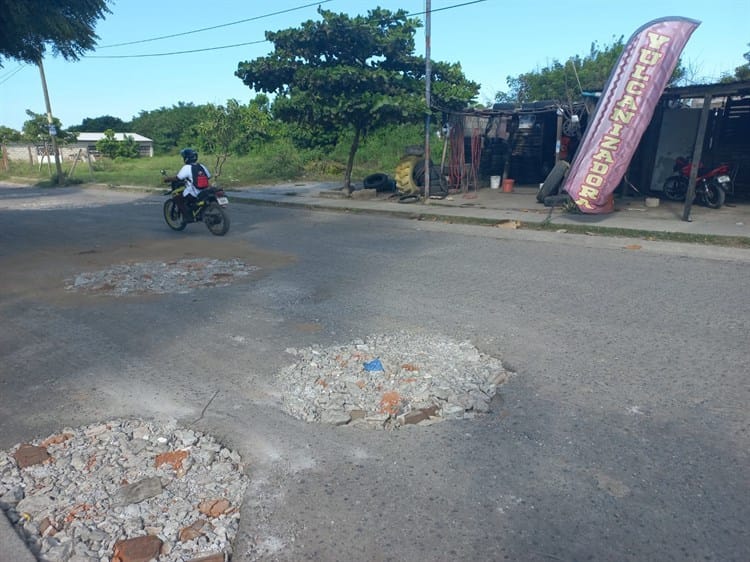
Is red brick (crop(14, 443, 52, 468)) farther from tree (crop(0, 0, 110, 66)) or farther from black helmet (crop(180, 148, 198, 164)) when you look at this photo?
black helmet (crop(180, 148, 198, 164))

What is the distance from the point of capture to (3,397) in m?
4.09

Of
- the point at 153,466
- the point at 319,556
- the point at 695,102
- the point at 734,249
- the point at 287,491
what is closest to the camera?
the point at 319,556

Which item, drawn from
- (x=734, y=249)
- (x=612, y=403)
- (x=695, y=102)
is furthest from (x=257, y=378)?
(x=695, y=102)

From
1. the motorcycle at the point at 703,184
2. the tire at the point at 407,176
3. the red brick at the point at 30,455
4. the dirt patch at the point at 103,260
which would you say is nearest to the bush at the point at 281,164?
the tire at the point at 407,176

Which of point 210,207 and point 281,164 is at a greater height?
point 281,164

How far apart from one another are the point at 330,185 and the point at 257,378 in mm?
18394

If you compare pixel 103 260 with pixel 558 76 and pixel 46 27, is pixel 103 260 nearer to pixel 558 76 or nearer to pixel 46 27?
pixel 46 27

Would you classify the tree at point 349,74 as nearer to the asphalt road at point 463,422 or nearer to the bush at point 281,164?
the asphalt road at point 463,422

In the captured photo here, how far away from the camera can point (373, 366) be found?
4367 millimetres

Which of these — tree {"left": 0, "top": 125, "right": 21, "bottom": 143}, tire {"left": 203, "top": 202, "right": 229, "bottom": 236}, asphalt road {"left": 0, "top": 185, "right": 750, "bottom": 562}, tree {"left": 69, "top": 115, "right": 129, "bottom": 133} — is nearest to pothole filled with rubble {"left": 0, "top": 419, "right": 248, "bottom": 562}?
asphalt road {"left": 0, "top": 185, "right": 750, "bottom": 562}

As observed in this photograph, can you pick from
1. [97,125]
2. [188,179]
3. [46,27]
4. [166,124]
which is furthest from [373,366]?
[97,125]

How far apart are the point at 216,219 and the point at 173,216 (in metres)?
1.36

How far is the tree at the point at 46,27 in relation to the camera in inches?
330

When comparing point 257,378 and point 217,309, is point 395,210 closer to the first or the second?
point 217,309
